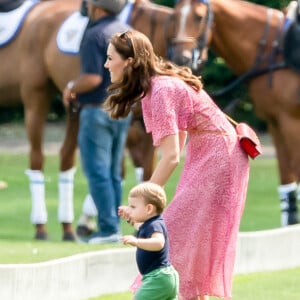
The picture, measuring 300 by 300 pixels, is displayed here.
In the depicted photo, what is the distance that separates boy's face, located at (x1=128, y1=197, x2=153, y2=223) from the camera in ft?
23.8

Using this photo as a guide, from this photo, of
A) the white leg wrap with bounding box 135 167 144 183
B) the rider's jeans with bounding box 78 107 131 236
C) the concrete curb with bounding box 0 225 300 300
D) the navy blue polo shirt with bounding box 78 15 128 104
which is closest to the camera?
the concrete curb with bounding box 0 225 300 300

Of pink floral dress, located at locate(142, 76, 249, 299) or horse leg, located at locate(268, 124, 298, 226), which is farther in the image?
horse leg, located at locate(268, 124, 298, 226)

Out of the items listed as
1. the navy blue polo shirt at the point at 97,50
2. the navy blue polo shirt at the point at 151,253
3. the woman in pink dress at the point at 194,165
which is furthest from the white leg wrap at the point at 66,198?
the navy blue polo shirt at the point at 151,253

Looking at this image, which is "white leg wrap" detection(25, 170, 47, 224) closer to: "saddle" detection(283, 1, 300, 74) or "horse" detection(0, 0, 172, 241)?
"horse" detection(0, 0, 172, 241)

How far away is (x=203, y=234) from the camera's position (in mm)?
7656

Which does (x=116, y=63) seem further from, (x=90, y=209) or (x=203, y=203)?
(x=90, y=209)

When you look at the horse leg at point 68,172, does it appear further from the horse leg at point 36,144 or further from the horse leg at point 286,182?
the horse leg at point 286,182

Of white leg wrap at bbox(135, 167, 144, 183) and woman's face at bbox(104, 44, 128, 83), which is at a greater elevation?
woman's face at bbox(104, 44, 128, 83)

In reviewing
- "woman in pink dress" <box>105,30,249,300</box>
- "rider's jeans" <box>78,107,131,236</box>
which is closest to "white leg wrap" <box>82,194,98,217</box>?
"rider's jeans" <box>78,107,131,236</box>

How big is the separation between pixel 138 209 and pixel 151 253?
24 cm

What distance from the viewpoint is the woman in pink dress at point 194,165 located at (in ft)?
24.7

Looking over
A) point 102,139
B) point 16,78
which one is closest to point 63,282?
point 102,139

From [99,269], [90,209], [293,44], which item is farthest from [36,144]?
[99,269]

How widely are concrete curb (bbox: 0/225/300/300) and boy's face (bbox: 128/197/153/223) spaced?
1455 mm
